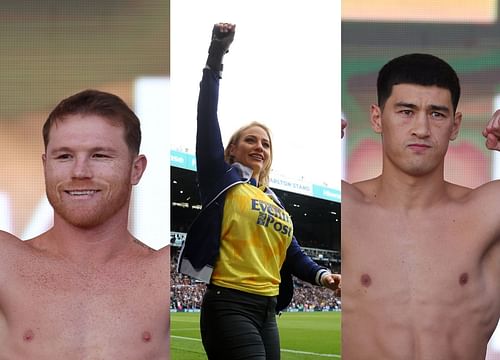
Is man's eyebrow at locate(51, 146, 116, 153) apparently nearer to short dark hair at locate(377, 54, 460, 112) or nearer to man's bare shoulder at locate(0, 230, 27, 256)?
man's bare shoulder at locate(0, 230, 27, 256)

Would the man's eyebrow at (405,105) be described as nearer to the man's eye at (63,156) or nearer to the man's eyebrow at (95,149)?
the man's eyebrow at (95,149)

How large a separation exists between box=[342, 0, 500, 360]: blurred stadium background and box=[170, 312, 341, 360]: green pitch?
2.18ft

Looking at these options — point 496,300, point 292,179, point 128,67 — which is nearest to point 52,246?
point 128,67

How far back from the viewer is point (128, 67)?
3678 millimetres

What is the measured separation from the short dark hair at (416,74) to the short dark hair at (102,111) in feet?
3.69

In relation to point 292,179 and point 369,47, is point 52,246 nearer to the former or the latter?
point 292,179

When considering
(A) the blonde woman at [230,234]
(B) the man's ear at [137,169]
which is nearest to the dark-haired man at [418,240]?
(A) the blonde woman at [230,234]

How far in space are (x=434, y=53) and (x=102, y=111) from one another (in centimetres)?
153

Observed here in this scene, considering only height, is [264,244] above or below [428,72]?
below

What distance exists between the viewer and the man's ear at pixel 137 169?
3.63 m

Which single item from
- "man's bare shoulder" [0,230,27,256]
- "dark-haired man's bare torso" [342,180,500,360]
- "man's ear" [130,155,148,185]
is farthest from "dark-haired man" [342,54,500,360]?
"man's bare shoulder" [0,230,27,256]

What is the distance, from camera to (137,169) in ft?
12.0

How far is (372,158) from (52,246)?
1.50m

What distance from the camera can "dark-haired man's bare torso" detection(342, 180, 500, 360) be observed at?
362 centimetres
